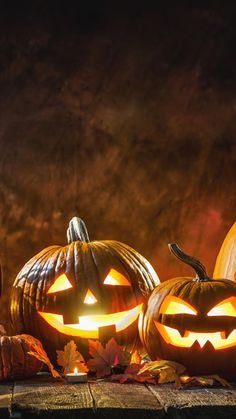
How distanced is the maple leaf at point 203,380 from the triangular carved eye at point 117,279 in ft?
1.93

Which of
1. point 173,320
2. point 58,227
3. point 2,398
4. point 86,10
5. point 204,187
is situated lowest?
point 2,398

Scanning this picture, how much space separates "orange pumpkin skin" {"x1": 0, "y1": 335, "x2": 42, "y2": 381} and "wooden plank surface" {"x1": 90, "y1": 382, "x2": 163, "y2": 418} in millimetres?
313

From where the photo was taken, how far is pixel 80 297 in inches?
112

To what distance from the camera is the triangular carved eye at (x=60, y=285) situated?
2.88 m

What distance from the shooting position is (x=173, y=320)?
2572 millimetres

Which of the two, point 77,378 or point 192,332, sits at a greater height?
point 192,332

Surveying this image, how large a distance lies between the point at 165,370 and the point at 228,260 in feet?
3.12

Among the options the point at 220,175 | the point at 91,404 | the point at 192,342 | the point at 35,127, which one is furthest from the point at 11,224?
the point at 91,404

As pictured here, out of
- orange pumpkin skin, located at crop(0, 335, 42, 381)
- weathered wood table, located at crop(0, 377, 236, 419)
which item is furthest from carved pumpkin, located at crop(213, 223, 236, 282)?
orange pumpkin skin, located at crop(0, 335, 42, 381)

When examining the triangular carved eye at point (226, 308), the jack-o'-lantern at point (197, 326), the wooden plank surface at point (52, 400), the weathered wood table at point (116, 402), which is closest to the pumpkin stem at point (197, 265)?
the jack-o'-lantern at point (197, 326)

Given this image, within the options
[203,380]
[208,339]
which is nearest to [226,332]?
[208,339]

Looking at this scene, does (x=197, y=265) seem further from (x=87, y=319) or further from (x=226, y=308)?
(x=87, y=319)

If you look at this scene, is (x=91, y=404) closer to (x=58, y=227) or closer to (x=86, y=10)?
(x=58, y=227)

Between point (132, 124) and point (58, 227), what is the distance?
0.72 metres
